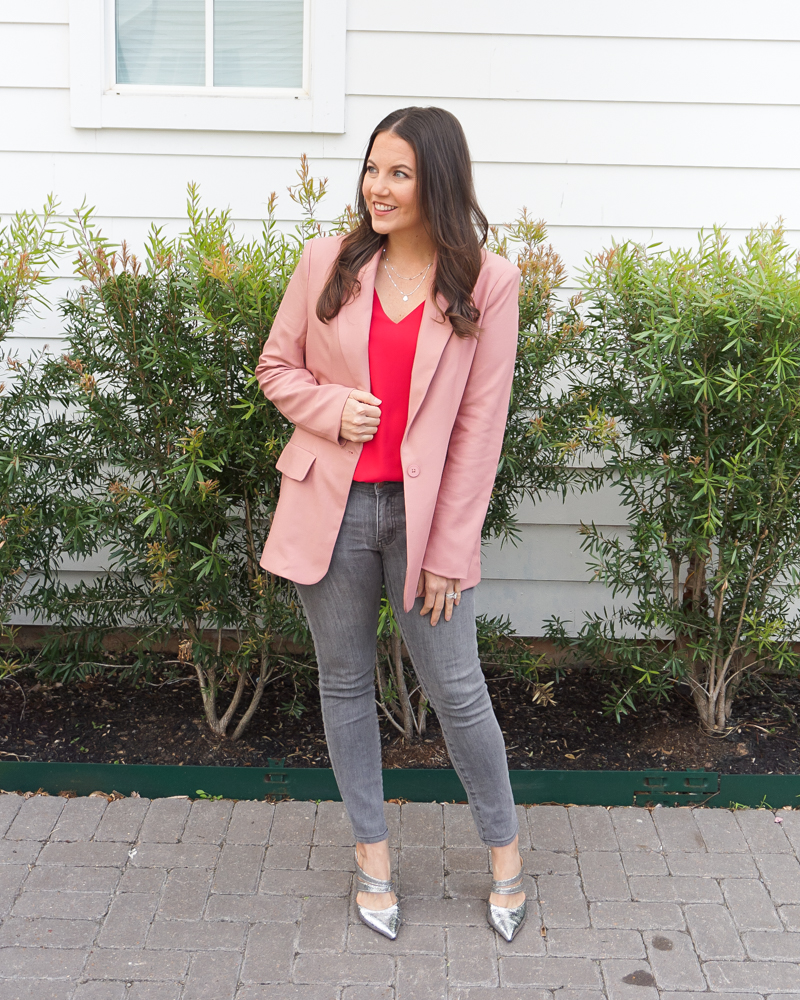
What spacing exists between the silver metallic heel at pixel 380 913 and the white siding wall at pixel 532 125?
241 cm

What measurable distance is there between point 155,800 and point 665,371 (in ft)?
7.24

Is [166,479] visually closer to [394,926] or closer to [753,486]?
[394,926]

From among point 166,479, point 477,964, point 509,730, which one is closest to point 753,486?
point 509,730

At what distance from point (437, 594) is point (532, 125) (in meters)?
2.18

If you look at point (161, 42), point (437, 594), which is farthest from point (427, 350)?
point (161, 42)

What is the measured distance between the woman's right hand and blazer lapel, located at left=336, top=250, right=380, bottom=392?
4 centimetres

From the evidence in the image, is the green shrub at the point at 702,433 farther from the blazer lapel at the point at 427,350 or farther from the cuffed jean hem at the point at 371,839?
the cuffed jean hem at the point at 371,839

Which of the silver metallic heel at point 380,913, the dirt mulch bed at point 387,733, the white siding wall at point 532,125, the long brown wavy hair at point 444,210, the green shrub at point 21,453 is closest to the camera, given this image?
the long brown wavy hair at point 444,210

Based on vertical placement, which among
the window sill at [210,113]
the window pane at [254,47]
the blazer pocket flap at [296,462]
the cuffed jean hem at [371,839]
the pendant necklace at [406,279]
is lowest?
the cuffed jean hem at [371,839]

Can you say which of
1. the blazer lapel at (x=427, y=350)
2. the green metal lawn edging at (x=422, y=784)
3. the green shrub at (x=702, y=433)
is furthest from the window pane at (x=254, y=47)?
the green metal lawn edging at (x=422, y=784)

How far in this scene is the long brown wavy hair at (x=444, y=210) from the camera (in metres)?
2.11

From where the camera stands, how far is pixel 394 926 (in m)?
2.48

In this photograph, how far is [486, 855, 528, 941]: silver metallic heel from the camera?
248cm

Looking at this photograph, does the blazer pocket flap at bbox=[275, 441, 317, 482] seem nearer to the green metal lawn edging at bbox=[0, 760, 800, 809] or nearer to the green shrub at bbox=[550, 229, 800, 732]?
the green shrub at bbox=[550, 229, 800, 732]
